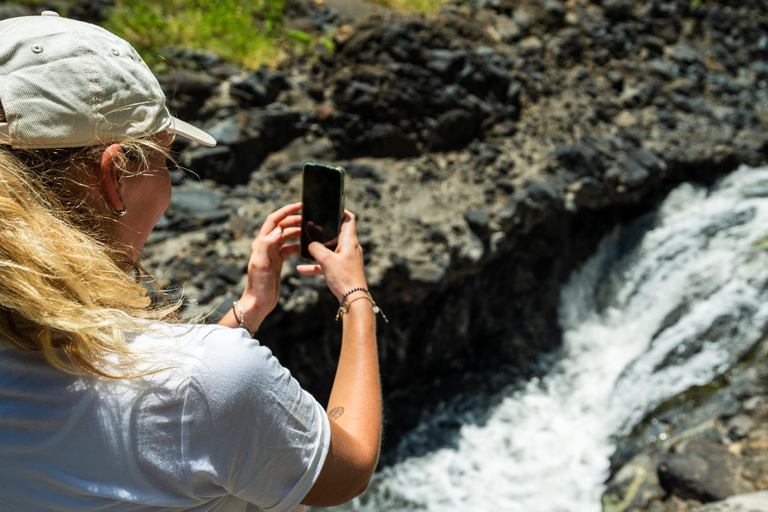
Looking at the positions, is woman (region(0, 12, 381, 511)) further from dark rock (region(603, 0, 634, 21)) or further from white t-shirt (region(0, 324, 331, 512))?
dark rock (region(603, 0, 634, 21))

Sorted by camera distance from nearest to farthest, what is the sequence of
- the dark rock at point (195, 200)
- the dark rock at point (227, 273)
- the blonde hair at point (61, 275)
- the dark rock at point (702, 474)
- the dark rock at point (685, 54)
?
the blonde hair at point (61, 275) → the dark rock at point (702, 474) → the dark rock at point (227, 273) → the dark rock at point (195, 200) → the dark rock at point (685, 54)

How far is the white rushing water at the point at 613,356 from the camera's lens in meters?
4.25

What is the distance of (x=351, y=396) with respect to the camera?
3.88ft

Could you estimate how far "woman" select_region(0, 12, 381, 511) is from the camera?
81 cm

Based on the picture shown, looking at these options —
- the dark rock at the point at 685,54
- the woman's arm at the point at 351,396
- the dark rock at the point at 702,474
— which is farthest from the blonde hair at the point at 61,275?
the dark rock at the point at 685,54

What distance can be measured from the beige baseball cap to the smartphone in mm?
749

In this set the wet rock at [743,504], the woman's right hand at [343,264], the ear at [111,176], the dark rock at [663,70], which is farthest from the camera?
the dark rock at [663,70]

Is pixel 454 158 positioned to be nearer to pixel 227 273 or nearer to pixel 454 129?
pixel 454 129

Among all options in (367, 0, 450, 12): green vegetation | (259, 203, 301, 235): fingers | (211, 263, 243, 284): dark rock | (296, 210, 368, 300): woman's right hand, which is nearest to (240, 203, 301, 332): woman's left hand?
(259, 203, 301, 235): fingers

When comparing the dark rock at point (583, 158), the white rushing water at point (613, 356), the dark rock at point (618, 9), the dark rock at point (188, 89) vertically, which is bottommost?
the white rushing water at point (613, 356)

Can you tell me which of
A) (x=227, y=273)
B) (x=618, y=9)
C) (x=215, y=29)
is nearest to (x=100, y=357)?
(x=227, y=273)

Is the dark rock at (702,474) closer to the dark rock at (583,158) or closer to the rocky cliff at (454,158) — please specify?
the rocky cliff at (454,158)

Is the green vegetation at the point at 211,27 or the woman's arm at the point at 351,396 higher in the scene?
the woman's arm at the point at 351,396

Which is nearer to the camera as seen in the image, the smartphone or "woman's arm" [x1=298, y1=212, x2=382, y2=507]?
"woman's arm" [x1=298, y1=212, x2=382, y2=507]
